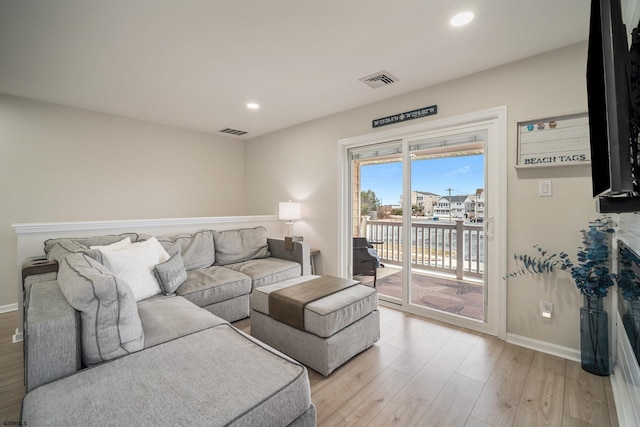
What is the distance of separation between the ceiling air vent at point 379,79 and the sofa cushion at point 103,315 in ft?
8.52

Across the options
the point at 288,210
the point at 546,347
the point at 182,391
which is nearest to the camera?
the point at 182,391

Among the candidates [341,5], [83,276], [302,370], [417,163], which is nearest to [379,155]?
[417,163]

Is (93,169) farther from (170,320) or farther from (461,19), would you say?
(461,19)

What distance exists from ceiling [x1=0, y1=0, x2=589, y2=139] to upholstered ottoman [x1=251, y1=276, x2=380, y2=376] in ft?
6.50

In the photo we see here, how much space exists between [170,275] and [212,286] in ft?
1.33

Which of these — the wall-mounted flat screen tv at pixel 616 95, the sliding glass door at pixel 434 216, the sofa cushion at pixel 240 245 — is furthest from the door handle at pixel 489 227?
the sofa cushion at pixel 240 245

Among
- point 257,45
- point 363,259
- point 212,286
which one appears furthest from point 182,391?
point 363,259

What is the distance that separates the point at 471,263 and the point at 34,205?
5477 millimetres

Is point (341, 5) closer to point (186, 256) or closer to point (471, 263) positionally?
point (186, 256)

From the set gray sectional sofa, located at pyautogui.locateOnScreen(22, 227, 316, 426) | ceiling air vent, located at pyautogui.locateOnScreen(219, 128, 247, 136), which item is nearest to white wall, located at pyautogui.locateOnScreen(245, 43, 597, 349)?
gray sectional sofa, located at pyautogui.locateOnScreen(22, 227, 316, 426)

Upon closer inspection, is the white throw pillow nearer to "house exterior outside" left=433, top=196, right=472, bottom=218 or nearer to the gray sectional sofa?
the gray sectional sofa

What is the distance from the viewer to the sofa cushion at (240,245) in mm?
3436

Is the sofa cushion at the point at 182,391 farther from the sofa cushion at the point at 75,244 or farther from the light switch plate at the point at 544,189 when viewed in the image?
the light switch plate at the point at 544,189

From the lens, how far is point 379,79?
8.99ft
